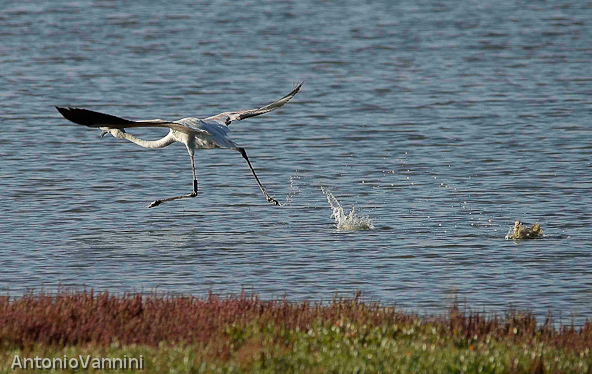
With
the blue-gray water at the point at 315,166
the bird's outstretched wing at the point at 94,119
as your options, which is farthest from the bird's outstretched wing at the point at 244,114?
the bird's outstretched wing at the point at 94,119

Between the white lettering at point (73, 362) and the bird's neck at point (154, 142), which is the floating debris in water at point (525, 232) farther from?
the white lettering at point (73, 362)

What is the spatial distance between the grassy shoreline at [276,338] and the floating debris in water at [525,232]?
4771 millimetres

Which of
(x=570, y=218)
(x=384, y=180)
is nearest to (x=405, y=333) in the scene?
(x=570, y=218)

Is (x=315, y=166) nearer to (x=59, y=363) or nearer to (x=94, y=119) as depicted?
(x=94, y=119)

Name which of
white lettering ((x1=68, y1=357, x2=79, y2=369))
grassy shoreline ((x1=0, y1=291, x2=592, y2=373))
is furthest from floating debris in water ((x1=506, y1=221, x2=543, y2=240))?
white lettering ((x1=68, y1=357, x2=79, y2=369))

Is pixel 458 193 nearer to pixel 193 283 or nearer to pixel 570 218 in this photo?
pixel 570 218

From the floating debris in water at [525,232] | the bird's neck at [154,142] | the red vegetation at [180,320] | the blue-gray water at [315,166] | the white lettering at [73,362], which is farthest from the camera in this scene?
the bird's neck at [154,142]

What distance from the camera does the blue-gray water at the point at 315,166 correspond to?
13.2m

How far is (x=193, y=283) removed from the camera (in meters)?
12.7

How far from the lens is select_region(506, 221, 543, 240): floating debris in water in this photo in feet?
49.1

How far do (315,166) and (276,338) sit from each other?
494 inches

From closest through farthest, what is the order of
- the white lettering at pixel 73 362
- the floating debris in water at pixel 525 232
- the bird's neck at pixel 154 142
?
the white lettering at pixel 73 362 < the floating debris in water at pixel 525 232 < the bird's neck at pixel 154 142

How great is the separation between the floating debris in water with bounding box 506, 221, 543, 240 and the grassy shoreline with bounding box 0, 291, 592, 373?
15.7ft

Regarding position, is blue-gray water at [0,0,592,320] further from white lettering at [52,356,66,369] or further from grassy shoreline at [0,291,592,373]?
white lettering at [52,356,66,369]
